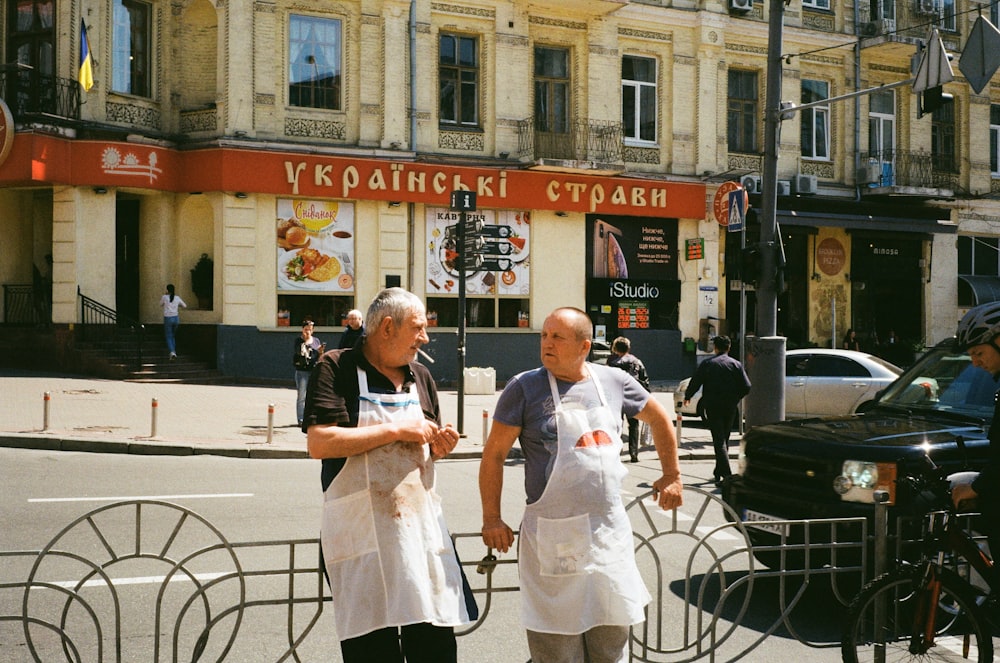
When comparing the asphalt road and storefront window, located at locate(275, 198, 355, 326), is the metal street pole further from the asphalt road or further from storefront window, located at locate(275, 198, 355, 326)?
storefront window, located at locate(275, 198, 355, 326)

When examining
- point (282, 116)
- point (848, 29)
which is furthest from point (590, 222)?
point (848, 29)

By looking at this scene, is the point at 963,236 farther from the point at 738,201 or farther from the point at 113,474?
the point at 113,474

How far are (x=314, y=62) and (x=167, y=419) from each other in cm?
1108

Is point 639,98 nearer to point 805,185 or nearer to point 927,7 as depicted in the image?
point 805,185

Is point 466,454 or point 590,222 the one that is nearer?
point 466,454

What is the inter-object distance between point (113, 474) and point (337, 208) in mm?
13206

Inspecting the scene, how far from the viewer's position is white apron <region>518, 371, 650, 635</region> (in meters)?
3.80

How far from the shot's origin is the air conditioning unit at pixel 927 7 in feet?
98.1

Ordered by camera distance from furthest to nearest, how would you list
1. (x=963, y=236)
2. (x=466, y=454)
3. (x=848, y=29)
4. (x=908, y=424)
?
(x=963, y=236) < (x=848, y=29) < (x=466, y=454) < (x=908, y=424)

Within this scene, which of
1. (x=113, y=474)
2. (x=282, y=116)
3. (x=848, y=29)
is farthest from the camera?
(x=848, y=29)

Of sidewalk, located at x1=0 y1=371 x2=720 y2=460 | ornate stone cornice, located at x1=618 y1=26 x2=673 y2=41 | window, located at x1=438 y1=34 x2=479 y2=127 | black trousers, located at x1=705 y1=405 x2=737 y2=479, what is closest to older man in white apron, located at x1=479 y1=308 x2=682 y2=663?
black trousers, located at x1=705 y1=405 x2=737 y2=479

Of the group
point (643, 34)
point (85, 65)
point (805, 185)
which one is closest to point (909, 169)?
point (805, 185)

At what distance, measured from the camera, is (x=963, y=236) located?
3159 cm

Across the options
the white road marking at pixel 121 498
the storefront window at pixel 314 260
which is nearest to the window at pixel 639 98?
the storefront window at pixel 314 260
